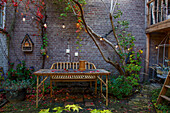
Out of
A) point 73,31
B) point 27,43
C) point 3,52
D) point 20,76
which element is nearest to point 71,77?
point 73,31

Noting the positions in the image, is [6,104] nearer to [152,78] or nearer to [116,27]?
[116,27]

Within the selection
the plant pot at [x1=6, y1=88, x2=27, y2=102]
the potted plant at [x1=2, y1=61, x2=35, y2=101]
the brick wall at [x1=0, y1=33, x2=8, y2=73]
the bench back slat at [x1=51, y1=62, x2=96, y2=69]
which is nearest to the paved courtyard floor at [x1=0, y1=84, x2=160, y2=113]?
the plant pot at [x1=6, y1=88, x2=27, y2=102]

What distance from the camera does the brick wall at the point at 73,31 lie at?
443cm

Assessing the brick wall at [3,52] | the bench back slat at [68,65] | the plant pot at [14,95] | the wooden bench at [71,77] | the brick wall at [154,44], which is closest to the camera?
the plant pot at [14,95]

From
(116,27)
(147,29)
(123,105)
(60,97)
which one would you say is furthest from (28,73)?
(147,29)

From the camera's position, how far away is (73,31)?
4.50 metres

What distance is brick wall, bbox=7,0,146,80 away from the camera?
14.5 feet

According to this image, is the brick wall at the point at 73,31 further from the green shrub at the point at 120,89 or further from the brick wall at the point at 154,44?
the green shrub at the point at 120,89

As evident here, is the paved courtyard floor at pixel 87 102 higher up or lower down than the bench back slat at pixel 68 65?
lower down

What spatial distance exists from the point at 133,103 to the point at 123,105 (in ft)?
1.06

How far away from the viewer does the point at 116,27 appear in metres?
4.52

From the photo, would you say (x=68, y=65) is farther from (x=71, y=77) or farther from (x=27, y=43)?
(x=27, y=43)

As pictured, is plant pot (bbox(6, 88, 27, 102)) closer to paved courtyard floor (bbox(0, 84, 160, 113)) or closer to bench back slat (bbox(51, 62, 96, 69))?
paved courtyard floor (bbox(0, 84, 160, 113))

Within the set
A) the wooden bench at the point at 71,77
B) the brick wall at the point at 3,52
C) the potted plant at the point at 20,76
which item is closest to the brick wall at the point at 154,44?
the wooden bench at the point at 71,77
